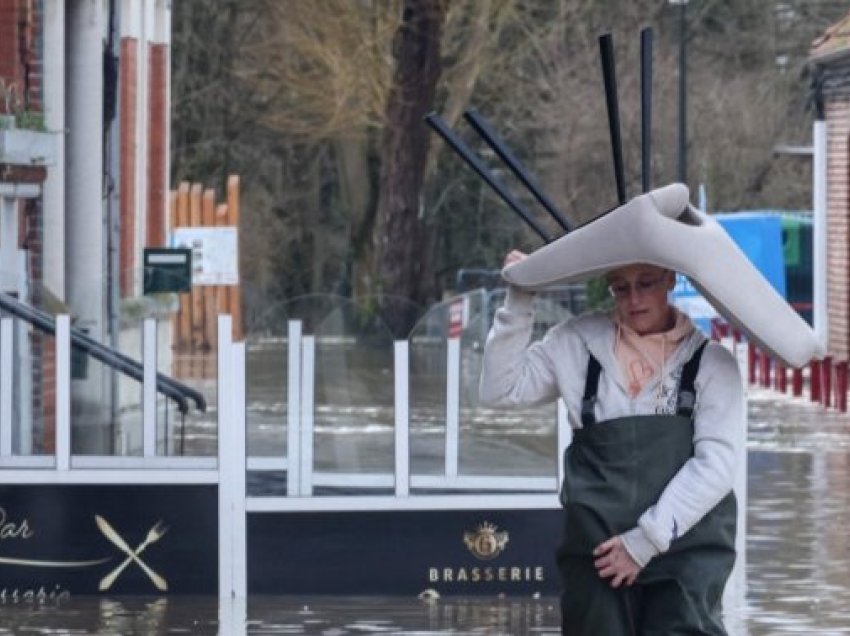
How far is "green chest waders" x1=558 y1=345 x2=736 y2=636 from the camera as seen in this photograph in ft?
22.1

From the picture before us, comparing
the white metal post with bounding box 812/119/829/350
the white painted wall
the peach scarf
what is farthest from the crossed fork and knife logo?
the white metal post with bounding box 812/119/829/350

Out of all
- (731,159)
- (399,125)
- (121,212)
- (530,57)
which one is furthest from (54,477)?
(731,159)

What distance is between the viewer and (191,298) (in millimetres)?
39094

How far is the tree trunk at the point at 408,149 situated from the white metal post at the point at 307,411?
2345cm

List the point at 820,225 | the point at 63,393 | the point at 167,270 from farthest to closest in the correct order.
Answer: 1. the point at 820,225
2. the point at 167,270
3. the point at 63,393

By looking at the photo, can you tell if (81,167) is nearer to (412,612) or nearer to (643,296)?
(412,612)

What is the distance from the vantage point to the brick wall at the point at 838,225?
1361 inches

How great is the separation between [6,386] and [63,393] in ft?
1.74

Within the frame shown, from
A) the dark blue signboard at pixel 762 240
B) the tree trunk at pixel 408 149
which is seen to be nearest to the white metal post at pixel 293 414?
the tree trunk at pixel 408 149

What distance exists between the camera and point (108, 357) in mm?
13922

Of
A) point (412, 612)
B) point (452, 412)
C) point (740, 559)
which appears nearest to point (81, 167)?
point (740, 559)

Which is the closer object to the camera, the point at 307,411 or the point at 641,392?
the point at 641,392

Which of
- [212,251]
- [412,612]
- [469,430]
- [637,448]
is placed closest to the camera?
[637,448]

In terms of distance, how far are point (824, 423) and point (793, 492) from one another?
7232 millimetres
